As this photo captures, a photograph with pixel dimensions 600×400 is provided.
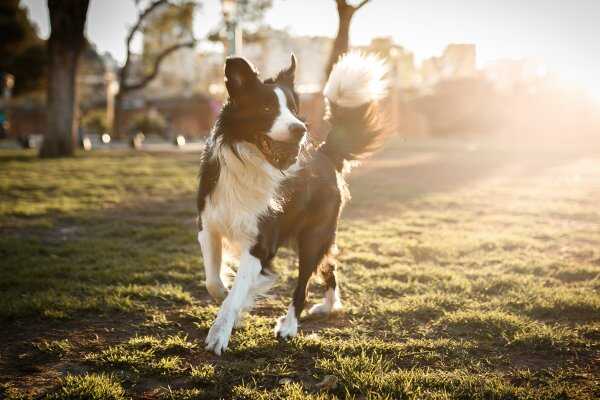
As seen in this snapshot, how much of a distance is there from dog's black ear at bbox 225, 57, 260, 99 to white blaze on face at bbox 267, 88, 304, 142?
0.22 m

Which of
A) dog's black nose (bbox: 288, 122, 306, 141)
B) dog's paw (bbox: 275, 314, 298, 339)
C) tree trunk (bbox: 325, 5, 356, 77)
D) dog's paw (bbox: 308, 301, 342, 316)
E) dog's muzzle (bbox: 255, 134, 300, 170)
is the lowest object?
dog's paw (bbox: 308, 301, 342, 316)

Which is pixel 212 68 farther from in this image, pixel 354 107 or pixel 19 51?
pixel 354 107

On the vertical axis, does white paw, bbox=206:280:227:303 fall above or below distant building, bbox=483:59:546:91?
below

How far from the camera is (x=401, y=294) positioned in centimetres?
524

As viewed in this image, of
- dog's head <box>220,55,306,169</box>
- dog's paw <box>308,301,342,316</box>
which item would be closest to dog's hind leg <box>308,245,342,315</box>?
dog's paw <box>308,301,342,316</box>

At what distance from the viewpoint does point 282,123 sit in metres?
A: 3.78

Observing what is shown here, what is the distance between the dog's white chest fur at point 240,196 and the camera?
3.91 meters

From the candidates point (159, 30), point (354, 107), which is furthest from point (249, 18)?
point (354, 107)

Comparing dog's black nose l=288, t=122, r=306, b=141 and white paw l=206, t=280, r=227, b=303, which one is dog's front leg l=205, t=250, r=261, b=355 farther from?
dog's black nose l=288, t=122, r=306, b=141

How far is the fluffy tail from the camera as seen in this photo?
16.5ft

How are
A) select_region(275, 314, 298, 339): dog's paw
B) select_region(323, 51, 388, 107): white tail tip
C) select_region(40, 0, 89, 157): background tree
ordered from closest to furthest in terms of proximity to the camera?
select_region(275, 314, 298, 339): dog's paw → select_region(323, 51, 388, 107): white tail tip → select_region(40, 0, 89, 157): background tree

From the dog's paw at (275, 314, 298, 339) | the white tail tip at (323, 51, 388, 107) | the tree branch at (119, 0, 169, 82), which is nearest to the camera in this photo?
the dog's paw at (275, 314, 298, 339)

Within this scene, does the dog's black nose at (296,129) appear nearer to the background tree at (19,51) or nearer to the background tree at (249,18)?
the background tree at (249,18)

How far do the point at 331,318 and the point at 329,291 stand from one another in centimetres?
25
